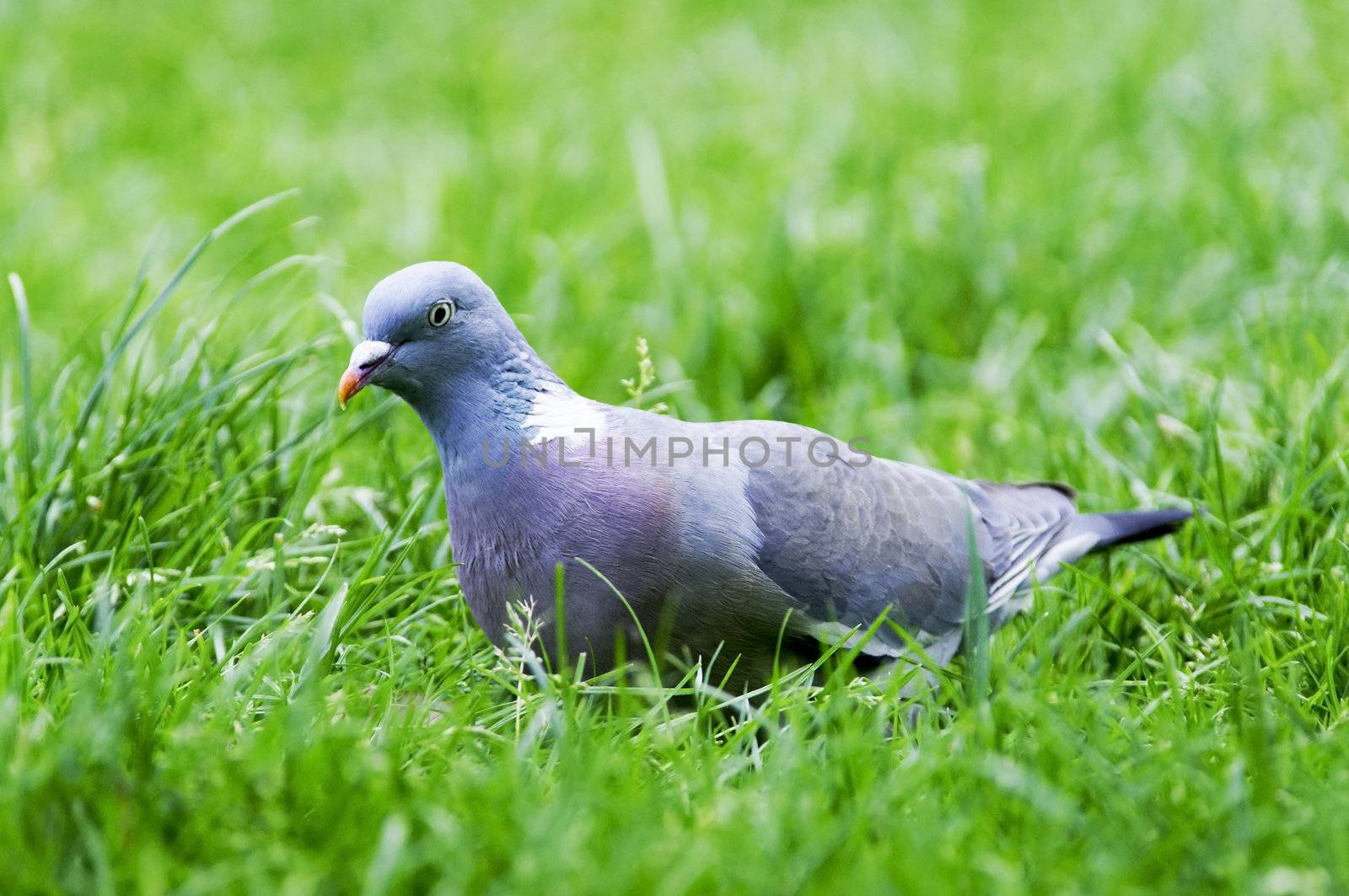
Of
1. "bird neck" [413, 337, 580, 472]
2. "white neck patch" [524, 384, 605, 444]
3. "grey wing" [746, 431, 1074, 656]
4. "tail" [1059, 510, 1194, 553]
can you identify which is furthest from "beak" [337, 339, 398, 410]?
"tail" [1059, 510, 1194, 553]

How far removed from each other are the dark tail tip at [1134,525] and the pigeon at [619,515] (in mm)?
437

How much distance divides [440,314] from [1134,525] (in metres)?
1.73

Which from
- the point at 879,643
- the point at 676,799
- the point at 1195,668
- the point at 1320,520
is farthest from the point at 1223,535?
the point at 676,799

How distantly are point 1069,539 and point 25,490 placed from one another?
247 cm

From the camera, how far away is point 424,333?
2.64 metres

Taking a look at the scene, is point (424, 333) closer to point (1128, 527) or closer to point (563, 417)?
point (563, 417)

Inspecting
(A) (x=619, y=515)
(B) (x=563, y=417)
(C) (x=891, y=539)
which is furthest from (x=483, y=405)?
(C) (x=891, y=539)

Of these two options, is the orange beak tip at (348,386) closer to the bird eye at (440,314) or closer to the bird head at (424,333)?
the bird head at (424,333)

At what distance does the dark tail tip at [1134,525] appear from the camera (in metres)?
3.12

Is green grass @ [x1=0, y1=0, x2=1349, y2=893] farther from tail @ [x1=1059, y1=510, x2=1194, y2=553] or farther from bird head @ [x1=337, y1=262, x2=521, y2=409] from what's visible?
bird head @ [x1=337, y1=262, x2=521, y2=409]

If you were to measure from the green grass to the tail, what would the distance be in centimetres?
14

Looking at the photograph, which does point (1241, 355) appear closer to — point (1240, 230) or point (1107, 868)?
point (1240, 230)

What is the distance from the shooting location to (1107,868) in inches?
75.2

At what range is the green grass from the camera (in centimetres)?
200
